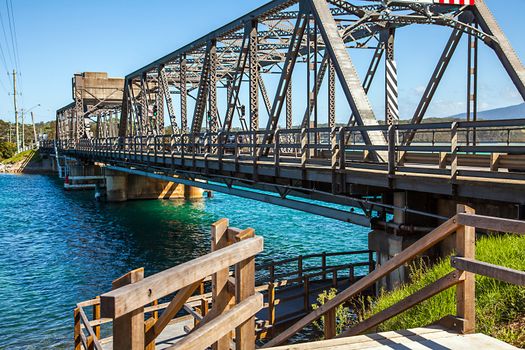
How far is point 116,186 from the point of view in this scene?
53.2m

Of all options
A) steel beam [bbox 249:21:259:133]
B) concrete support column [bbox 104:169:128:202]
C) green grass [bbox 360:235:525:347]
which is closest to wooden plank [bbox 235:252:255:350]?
green grass [bbox 360:235:525:347]

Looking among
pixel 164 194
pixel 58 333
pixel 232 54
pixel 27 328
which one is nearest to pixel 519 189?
pixel 58 333

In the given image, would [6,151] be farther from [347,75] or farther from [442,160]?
[442,160]

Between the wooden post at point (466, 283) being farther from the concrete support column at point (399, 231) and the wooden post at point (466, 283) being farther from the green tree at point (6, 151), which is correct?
the green tree at point (6, 151)

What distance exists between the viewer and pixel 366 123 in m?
14.5

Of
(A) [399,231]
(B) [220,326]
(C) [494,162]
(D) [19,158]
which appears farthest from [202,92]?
(D) [19,158]

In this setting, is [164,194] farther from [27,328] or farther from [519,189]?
[519,189]

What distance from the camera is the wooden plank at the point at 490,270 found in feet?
16.1

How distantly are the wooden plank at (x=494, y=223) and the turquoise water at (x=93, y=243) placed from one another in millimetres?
13766

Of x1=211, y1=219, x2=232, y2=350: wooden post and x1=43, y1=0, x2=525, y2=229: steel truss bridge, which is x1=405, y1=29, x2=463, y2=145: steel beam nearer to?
x1=43, y1=0, x2=525, y2=229: steel truss bridge

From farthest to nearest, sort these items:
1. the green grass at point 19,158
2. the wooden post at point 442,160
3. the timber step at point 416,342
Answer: the green grass at point 19,158 < the wooden post at point 442,160 < the timber step at point 416,342

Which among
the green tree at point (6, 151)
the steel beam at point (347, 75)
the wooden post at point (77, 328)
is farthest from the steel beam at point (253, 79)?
the green tree at point (6, 151)

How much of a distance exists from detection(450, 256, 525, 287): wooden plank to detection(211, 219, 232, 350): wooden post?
93.4 inches

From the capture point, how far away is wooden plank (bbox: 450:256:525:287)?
4.91m
